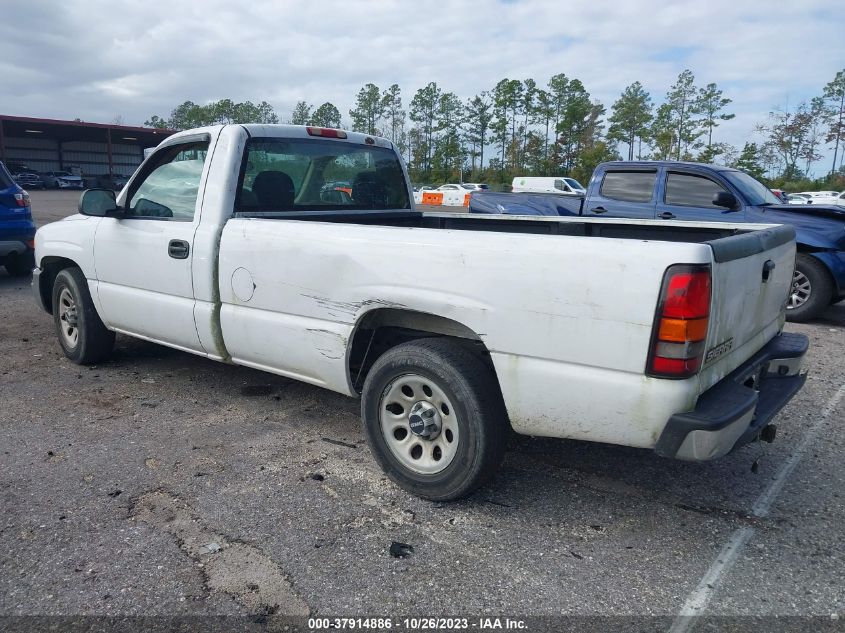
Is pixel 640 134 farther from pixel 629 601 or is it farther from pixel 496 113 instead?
pixel 629 601

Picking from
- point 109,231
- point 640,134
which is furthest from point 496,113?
point 109,231

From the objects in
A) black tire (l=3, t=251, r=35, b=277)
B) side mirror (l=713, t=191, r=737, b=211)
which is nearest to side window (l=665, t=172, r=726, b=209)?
side mirror (l=713, t=191, r=737, b=211)

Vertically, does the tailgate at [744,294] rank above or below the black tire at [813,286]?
above

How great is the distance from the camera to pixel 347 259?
3273mm

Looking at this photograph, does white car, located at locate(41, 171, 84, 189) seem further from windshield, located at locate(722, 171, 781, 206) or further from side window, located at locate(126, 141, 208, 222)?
windshield, located at locate(722, 171, 781, 206)

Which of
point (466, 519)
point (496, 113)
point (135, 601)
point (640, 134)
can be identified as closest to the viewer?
point (135, 601)

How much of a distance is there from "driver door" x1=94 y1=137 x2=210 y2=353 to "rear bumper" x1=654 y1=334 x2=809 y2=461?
2.97 meters

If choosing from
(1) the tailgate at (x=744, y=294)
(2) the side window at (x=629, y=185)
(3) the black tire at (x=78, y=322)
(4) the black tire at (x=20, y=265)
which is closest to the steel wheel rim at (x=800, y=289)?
(2) the side window at (x=629, y=185)

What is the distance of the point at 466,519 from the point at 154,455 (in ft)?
6.14

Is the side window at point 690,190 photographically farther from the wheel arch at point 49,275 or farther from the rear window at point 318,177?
the wheel arch at point 49,275

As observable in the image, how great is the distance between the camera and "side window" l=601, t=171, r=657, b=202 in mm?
8242

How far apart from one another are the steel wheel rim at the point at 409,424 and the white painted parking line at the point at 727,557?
A: 45.1 inches

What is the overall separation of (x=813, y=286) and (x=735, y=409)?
231 inches

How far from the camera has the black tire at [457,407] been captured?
291 centimetres
